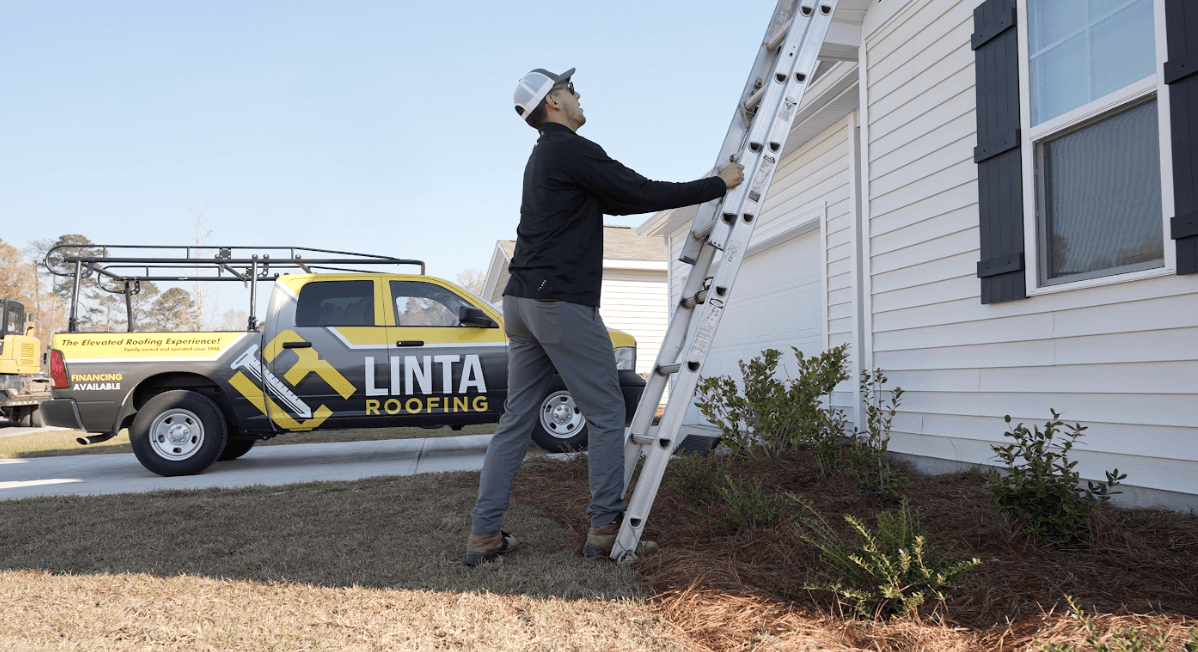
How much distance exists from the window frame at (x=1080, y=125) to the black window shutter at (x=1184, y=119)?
0.04m

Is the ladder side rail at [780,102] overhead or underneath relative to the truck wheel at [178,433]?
overhead

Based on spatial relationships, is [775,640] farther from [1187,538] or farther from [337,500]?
[337,500]

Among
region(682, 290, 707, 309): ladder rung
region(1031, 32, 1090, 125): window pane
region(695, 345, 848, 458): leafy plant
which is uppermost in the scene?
region(1031, 32, 1090, 125): window pane

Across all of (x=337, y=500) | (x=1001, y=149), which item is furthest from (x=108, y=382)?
(x=1001, y=149)

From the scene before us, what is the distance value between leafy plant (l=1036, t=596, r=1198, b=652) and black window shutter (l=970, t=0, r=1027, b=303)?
2.22 metres

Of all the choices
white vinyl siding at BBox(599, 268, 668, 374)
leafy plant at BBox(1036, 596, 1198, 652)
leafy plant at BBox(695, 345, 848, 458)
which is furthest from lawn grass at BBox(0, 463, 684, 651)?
white vinyl siding at BBox(599, 268, 668, 374)

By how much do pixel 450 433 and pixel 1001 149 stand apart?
7901mm

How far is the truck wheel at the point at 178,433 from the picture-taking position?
6.54 metres

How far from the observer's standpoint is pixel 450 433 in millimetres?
10328

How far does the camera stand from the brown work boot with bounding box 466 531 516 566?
10.2ft

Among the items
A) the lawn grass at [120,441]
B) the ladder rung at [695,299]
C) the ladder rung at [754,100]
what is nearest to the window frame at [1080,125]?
the ladder rung at [754,100]

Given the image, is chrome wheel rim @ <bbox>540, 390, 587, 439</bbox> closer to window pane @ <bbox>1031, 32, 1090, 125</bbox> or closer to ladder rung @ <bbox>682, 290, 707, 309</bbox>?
ladder rung @ <bbox>682, 290, 707, 309</bbox>

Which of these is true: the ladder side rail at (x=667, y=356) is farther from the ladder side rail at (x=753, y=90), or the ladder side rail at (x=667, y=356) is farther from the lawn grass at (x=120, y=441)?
the lawn grass at (x=120, y=441)

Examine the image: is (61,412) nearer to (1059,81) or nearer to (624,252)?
(1059,81)
